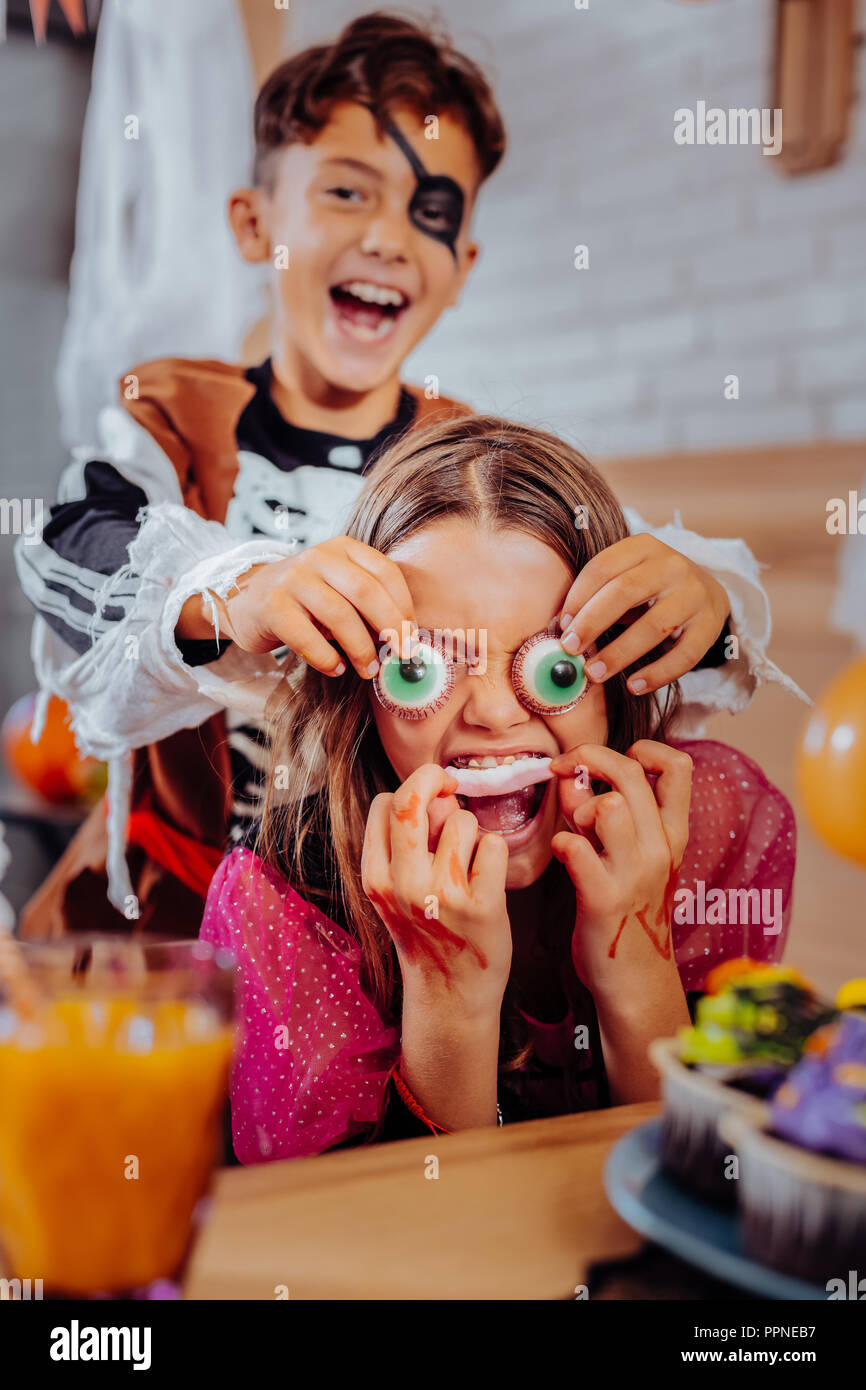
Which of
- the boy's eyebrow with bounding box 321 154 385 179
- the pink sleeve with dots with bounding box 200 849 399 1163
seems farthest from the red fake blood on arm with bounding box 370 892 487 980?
the boy's eyebrow with bounding box 321 154 385 179

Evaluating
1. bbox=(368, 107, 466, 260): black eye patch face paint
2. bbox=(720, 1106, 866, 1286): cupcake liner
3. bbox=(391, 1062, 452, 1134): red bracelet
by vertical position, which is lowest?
bbox=(391, 1062, 452, 1134): red bracelet

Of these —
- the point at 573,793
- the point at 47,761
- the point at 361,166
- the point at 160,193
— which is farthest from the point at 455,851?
the point at 47,761

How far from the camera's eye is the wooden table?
55 centimetres

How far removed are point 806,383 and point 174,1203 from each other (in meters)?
1.09

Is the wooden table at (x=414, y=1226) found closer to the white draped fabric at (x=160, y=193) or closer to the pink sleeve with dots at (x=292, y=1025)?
the pink sleeve with dots at (x=292, y=1025)

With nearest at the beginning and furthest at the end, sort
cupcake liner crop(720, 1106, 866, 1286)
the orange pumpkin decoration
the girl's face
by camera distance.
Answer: cupcake liner crop(720, 1106, 866, 1286)
the girl's face
the orange pumpkin decoration

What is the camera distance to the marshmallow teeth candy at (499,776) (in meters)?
0.86

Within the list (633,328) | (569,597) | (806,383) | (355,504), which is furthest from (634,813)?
(806,383)

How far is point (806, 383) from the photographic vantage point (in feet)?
4.35

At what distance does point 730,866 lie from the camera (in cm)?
100

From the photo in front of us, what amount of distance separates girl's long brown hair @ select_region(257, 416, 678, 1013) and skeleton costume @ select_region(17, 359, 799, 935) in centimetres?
5

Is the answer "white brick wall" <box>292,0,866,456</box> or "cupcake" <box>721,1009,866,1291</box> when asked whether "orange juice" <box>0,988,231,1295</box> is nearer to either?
"cupcake" <box>721,1009,866,1291</box>

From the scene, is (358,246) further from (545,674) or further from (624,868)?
(624,868)

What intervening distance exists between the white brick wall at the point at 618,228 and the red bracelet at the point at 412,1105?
530 millimetres
